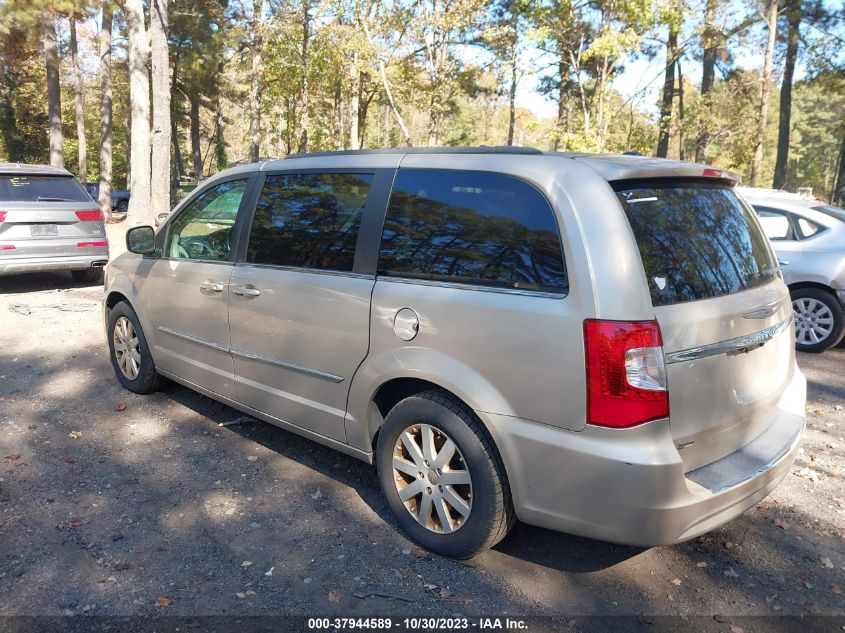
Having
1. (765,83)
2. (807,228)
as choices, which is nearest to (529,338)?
(807,228)

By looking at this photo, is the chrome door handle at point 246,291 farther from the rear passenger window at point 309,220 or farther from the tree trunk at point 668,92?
the tree trunk at point 668,92

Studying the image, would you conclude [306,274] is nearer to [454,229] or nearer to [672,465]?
[454,229]

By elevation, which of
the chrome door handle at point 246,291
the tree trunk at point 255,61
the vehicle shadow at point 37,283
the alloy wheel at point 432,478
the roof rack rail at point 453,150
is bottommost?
the alloy wheel at point 432,478

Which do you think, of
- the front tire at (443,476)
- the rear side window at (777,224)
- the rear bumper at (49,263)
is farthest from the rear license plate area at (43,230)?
the rear side window at (777,224)

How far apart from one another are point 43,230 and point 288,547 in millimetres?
7765

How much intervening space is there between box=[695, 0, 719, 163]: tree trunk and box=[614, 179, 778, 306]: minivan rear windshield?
1512 centimetres

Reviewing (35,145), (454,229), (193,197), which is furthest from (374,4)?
(35,145)

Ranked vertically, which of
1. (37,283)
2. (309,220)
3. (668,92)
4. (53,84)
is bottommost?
(37,283)

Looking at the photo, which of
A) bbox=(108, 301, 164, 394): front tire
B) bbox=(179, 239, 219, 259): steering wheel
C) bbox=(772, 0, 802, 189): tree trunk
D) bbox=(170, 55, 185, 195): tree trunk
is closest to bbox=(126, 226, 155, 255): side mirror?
bbox=(179, 239, 219, 259): steering wheel

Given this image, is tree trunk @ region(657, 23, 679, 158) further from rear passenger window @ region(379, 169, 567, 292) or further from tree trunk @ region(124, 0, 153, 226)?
rear passenger window @ region(379, 169, 567, 292)

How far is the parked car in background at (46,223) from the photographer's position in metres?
8.70

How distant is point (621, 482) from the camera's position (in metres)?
2.46

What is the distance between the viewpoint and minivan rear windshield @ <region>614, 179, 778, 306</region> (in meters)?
2.64

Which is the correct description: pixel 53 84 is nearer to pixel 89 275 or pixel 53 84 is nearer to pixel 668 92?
pixel 89 275
